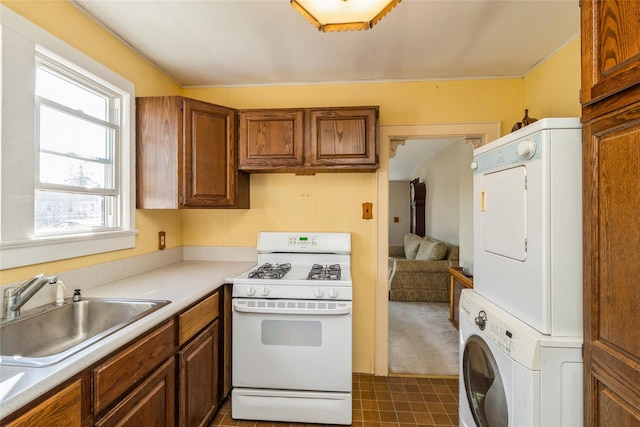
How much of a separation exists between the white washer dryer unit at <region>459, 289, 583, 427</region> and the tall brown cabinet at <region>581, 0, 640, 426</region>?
0.05 metres

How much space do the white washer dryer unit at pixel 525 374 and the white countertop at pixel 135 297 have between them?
4.71ft

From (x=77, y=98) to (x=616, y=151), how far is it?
7.96ft

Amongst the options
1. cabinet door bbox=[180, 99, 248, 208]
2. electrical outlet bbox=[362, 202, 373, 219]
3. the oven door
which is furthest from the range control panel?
the oven door

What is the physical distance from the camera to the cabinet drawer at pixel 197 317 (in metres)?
1.53

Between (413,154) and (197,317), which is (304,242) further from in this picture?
(413,154)

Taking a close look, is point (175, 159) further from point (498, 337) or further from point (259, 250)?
point (498, 337)

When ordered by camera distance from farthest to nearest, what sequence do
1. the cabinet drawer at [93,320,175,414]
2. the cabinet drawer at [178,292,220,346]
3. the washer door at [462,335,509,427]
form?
the cabinet drawer at [178,292,220,346] → the washer door at [462,335,509,427] → the cabinet drawer at [93,320,175,414]

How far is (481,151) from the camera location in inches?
61.4

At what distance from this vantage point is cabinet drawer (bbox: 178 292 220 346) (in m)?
1.53

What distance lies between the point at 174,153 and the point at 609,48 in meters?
2.16

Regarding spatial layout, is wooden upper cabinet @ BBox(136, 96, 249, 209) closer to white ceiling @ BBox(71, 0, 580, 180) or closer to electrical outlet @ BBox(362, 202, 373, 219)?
white ceiling @ BBox(71, 0, 580, 180)

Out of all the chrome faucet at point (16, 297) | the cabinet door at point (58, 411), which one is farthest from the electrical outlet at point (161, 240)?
the cabinet door at point (58, 411)

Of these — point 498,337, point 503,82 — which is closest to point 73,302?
point 498,337

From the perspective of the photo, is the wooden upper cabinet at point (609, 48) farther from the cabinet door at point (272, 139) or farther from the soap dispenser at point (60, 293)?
the soap dispenser at point (60, 293)
